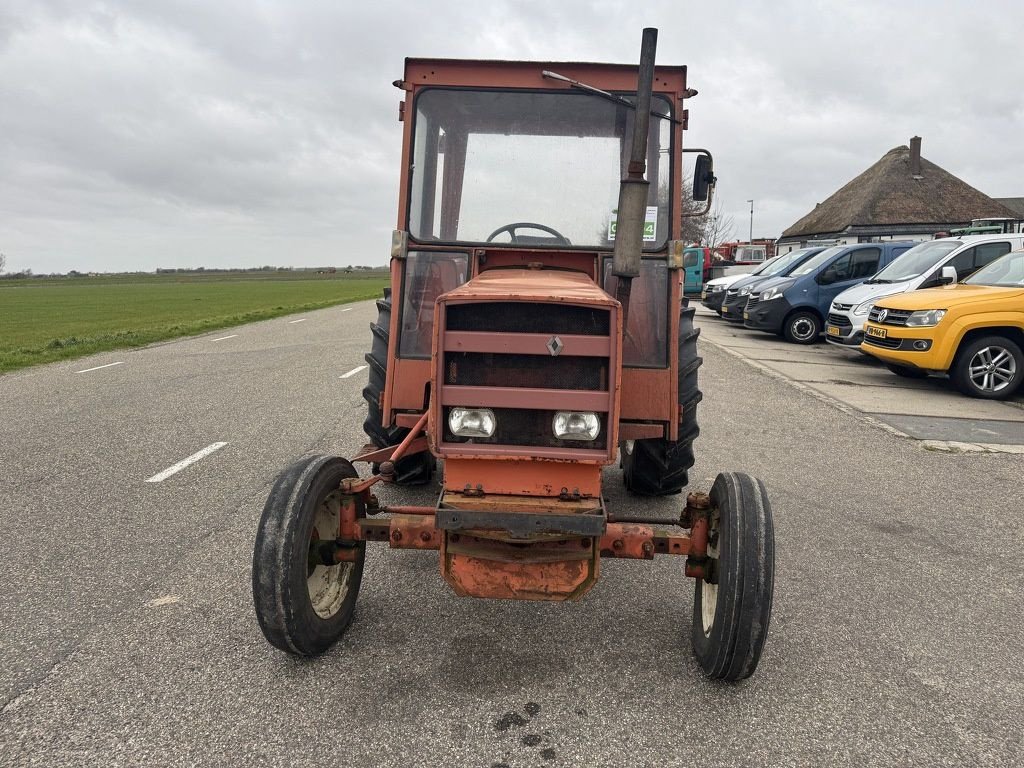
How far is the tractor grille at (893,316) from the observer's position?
909 cm

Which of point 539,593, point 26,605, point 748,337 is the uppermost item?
point 748,337

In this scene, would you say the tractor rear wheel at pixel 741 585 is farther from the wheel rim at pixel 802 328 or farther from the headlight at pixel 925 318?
the wheel rim at pixel 802 328

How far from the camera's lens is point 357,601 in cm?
337

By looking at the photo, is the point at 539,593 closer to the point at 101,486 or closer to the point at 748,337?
the point at 101,486

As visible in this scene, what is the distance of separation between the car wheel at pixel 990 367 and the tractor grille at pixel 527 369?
798 centimetres

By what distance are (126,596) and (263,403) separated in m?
4.95

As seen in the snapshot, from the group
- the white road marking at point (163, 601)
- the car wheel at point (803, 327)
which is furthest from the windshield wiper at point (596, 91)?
the car wheel at point (803, 327)

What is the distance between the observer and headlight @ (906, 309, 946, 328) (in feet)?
28.6

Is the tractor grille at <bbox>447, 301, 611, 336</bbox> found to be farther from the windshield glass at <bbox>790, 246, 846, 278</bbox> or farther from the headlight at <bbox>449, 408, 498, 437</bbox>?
the windshield glass at <bbox>790, 246, 846, 278</bbox>

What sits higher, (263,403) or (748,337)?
(748,337)

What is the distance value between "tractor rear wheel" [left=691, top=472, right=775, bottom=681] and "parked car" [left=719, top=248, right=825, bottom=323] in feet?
45.5

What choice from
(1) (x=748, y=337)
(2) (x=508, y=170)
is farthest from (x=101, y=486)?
(1) (x=748, y=337)

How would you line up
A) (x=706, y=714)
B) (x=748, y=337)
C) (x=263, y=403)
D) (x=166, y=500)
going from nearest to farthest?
1. (x=706, y=714)
2. (x=166, y=500)
3. (x=263, y=403)
4. (x=748, y=337)

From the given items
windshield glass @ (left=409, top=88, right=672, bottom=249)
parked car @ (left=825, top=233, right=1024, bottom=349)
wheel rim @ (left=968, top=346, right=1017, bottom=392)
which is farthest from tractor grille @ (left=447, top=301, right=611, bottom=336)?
parked car @ (left=825, top=233, right=1024, bottom=349)
